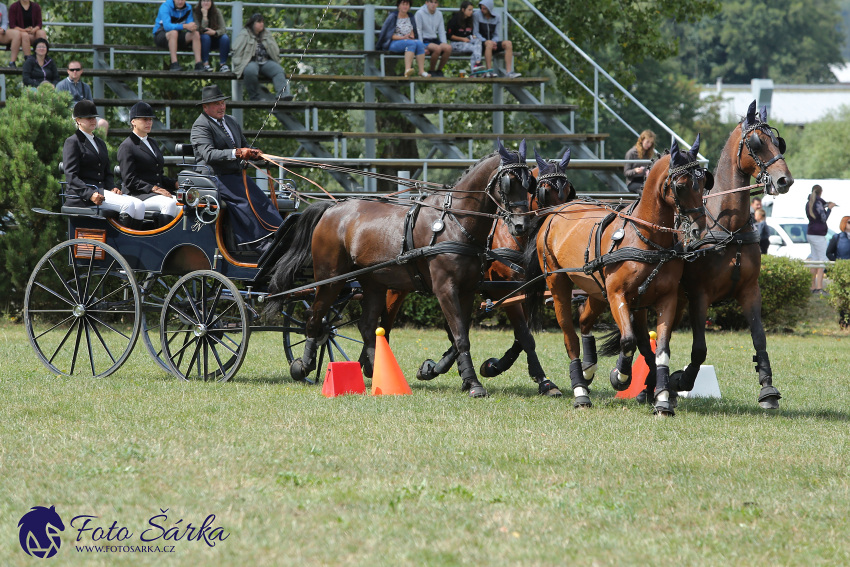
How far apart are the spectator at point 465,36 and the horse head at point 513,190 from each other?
998cm

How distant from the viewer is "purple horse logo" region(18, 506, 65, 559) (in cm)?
405

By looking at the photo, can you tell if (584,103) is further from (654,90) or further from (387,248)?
(654,90)

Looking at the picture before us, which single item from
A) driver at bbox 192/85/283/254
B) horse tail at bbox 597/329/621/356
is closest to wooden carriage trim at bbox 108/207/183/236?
driver at bbox 192/85/283/254

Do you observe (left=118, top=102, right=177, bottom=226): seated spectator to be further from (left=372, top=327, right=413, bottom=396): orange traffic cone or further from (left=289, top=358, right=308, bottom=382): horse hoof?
(left=372, top=327, right=413, bottom=396): orange traffic cone

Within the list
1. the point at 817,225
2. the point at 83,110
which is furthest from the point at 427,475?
the point at 817,225

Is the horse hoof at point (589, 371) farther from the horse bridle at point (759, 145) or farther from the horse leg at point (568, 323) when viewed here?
the horse bridle at point (759, 145)

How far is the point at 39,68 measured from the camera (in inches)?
599

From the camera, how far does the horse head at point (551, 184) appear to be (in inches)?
323

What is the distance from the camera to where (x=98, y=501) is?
465cm

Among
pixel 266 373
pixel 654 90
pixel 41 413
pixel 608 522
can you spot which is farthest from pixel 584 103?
pixel 654 90

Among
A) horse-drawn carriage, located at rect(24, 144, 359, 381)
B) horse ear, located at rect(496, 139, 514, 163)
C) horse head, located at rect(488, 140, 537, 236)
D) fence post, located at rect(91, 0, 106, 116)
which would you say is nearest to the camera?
horse head, located at rect(488, 140, 537, 236)

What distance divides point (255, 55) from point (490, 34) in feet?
14.6

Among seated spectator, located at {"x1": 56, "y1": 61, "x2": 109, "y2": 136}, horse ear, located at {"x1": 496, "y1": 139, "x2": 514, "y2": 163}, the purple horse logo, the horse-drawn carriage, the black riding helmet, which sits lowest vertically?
the purple horse logo

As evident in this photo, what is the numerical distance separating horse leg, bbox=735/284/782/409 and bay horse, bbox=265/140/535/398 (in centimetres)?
182
